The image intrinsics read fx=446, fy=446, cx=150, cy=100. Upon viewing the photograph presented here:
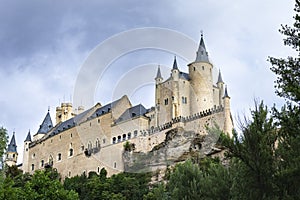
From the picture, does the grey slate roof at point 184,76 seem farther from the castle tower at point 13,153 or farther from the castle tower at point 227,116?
the castle tower at point 13,153

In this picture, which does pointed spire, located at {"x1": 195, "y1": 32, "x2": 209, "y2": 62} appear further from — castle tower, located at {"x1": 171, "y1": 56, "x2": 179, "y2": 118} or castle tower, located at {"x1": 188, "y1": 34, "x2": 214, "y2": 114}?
castle tower, located at {"x1": 171, "y1": 56, "x2": 179, "y2": 118}

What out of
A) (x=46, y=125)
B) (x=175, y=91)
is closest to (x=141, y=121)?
(x=175, y=91)

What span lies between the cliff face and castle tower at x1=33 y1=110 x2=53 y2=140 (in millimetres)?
31104

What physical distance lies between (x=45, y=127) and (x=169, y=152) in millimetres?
39986

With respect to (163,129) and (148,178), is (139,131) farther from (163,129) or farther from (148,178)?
(148,178)

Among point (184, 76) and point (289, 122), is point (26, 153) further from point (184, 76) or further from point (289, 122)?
point (289, 122)

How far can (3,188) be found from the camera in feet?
93.0

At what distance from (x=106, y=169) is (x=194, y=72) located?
→ 1883 centimetres

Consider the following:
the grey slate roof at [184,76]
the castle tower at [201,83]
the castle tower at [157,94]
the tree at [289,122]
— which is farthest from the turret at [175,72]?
the tree at [289,122]

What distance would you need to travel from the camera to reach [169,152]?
186 ft

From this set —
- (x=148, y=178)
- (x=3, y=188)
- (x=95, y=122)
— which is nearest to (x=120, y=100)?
(x=95, y=122)

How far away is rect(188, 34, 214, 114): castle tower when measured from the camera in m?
61.0

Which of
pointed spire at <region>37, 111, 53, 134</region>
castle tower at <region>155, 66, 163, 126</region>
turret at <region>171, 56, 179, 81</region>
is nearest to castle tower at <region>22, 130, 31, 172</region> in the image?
pointed spire at <region>37, 111, 53, 134</region>

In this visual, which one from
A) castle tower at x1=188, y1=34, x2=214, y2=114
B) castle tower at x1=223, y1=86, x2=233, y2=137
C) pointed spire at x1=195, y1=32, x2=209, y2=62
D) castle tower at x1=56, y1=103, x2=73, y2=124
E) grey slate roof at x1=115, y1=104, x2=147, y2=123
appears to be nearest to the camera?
castle tower at x1=223, y1=86, x2=233, y2=137
